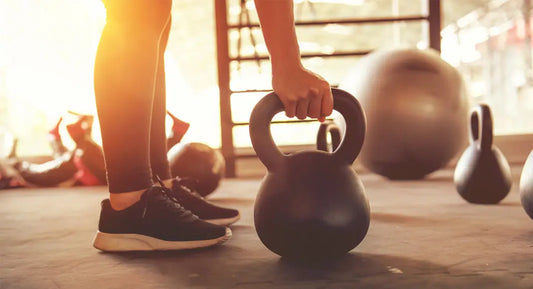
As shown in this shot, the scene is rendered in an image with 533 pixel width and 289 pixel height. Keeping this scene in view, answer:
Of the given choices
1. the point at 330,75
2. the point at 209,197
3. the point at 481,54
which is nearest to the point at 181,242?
the point at 209,197

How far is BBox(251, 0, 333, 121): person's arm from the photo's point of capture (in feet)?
4.03

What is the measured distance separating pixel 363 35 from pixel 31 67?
6.69 metres

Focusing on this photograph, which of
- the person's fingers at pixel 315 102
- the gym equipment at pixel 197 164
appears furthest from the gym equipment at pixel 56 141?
the person's fingers at pixel 315 102

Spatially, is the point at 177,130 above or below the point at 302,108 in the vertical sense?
below

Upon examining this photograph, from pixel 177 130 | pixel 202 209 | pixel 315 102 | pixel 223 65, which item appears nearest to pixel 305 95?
pixel 315 102

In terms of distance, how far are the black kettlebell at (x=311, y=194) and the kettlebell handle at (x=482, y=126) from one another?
3.27ft

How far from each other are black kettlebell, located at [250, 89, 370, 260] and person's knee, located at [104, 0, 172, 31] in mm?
388

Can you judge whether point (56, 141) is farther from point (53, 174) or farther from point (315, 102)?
point (315, 102)

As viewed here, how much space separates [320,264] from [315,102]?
14.0 inches

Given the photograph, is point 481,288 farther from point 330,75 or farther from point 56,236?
point 330,75

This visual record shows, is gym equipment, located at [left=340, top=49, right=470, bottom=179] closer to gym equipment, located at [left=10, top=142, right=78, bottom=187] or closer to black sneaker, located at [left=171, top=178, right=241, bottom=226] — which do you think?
black sneaker, located at [left=171, top=178, right=241, bottom=226]

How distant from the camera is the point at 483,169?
220 cm

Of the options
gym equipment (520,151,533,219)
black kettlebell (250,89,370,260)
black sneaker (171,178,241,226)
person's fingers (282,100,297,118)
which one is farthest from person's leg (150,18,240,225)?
gym equipment (520,151,533,219)

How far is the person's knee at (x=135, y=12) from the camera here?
139cm
